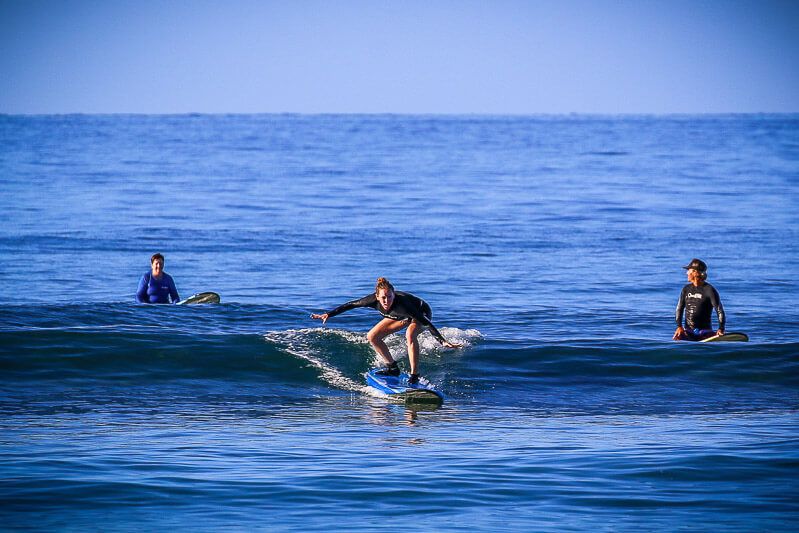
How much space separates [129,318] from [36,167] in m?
56.4

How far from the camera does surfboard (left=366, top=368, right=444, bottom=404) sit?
15133 millimetres

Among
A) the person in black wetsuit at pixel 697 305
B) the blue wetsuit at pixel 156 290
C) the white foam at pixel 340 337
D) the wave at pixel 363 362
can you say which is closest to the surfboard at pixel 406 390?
the wave at pixel 363 362

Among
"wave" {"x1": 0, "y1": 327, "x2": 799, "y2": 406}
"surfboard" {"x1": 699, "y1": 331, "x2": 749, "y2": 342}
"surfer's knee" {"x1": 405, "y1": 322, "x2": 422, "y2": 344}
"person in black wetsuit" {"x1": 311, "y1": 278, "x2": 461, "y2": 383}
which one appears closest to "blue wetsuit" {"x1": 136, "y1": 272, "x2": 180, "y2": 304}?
"wave" {"x1": 0, "y1": 327, "x2": 799, "y2": 406}

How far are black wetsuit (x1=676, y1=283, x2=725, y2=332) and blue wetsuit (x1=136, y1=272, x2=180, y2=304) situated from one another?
33.5 ft

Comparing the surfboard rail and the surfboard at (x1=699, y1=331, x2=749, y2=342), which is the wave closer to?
the surfboard at (x1=699, y1=331, x2=749, y2=342)

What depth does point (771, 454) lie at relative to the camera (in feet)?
38.7

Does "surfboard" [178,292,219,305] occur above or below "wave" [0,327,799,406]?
above

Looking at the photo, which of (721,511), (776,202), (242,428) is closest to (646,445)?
(721,511)

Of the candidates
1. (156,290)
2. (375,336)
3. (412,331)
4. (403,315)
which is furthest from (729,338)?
(156,290)

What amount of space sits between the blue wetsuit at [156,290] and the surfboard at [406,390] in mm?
7371

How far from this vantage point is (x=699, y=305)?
18.1 m

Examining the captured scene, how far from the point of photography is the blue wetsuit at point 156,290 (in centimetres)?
2158

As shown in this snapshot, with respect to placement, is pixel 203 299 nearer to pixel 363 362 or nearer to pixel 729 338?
pixel 363 362

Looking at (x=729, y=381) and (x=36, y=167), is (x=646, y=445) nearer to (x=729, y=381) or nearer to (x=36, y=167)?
(x=729, y=381)
